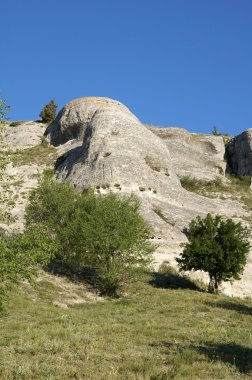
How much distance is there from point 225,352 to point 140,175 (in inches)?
1676

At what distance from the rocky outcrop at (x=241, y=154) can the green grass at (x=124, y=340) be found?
62776 millimetres

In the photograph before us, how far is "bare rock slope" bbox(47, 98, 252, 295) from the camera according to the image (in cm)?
4594

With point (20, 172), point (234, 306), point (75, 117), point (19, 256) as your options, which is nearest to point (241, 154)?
point (75, 117)

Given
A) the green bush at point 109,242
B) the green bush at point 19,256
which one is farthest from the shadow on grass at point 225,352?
the green bush at point 109,242

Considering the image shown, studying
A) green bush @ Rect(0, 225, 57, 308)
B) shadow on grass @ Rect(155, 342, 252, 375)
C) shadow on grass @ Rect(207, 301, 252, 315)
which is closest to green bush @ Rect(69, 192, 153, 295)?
shadow on grass @ Rect(207, 301, 252, 315)

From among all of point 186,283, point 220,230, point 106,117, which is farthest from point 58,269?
point 106,117

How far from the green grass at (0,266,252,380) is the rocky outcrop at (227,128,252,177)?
2471 inches

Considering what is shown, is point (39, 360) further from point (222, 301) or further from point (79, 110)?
point (79, 110)

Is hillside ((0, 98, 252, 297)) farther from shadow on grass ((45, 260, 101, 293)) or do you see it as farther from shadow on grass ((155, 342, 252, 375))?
shadow on grass ((155, 342, 252, 375))

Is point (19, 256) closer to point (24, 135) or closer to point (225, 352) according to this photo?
point (225, 352)

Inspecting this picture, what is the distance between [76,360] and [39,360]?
1.11 meters

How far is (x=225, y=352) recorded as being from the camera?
1438 centimetres

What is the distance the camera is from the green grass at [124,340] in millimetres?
11641

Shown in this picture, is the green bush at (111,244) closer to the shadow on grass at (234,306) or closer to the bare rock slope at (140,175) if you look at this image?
the shadow on grass at (234,306)
